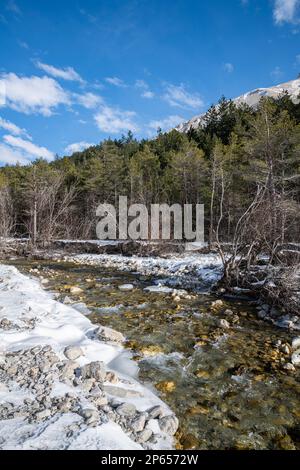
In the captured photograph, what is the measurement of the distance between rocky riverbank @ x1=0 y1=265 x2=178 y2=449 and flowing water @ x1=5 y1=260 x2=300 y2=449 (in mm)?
306

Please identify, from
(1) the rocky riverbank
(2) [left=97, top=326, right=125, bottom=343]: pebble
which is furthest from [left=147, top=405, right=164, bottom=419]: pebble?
(2) [left=97, top=326, right=125, bottom=343]: pebble

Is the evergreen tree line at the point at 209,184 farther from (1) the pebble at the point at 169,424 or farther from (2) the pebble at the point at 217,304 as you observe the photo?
(1) the pebble at the point at 169,424

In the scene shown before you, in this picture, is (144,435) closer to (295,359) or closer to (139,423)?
(139,423)

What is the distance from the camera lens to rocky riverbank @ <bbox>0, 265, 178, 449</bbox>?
269cm

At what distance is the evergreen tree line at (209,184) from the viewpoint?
941 centimetres

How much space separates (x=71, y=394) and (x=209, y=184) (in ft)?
85.1

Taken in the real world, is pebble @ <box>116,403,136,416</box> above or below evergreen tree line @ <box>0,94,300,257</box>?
below

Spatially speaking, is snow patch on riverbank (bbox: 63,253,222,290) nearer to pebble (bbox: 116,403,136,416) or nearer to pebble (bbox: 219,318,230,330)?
pebble (bbox: 219,318,230,330)

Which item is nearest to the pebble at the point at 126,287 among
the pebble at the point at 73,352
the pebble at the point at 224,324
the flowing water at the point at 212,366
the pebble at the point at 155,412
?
the flowing water at the point at 212,366

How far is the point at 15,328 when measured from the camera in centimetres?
511

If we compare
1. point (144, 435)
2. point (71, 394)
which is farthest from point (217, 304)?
point (144, 435)

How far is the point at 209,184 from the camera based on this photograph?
91.3 ft

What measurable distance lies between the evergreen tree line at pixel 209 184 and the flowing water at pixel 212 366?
9.15 ft

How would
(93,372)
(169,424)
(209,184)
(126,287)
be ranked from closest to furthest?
(169,424)
(93,372)
(126,287)
(209,184)
